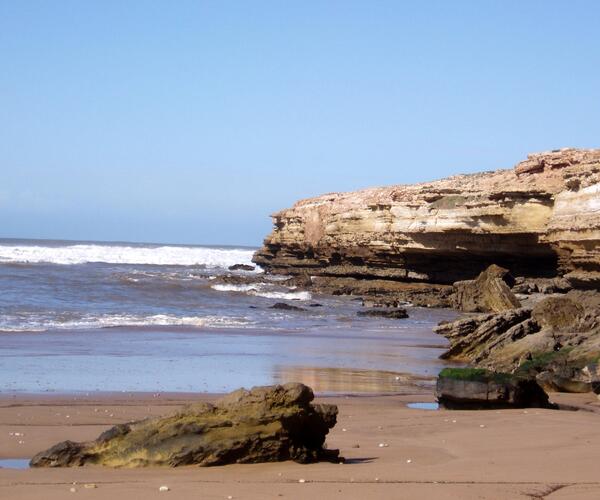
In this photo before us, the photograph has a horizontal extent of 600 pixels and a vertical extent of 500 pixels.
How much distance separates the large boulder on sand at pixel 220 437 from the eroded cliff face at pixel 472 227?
21.3 metres

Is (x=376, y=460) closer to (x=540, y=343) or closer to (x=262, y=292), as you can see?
(x=540, y=343)

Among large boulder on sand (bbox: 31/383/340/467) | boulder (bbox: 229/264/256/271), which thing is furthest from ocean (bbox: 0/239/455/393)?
boulder (bbox: 229/264/256/271)

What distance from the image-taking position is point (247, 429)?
21.3 feet

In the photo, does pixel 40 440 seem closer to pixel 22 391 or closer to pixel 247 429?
pixel 247 429

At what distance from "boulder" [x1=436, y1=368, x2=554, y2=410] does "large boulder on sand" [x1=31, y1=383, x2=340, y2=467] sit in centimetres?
351

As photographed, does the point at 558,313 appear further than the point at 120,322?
No

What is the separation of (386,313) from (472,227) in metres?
8.41

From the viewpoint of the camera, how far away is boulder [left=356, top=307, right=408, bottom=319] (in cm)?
2875

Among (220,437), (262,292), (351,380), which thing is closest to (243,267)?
(262,292)

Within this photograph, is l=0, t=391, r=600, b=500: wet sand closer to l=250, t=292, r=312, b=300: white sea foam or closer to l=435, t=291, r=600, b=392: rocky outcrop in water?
l=435, t=291, r=600, b=392: rocky outcrop in water

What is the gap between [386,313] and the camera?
95.8ft

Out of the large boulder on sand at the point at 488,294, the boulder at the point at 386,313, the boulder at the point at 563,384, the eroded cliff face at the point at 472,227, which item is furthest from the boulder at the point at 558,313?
the boulder at the point at 386,313

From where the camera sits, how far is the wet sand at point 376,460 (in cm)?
552

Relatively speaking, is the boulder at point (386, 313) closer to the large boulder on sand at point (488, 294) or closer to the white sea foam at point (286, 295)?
the large boulder on sand at point (488, 294)
